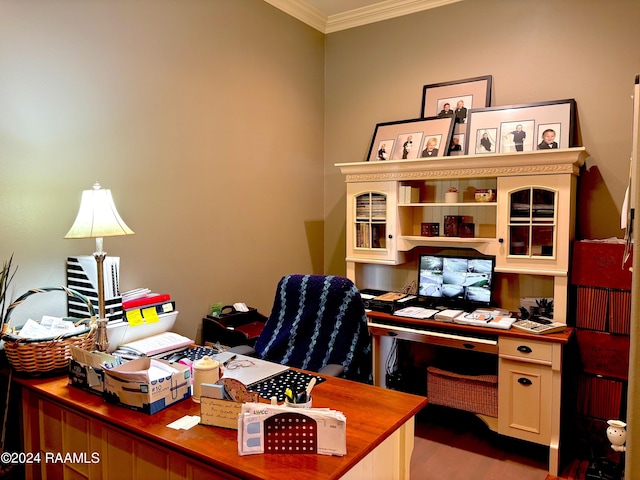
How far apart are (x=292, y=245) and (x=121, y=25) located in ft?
6.45

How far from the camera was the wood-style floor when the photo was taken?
8.89 feet

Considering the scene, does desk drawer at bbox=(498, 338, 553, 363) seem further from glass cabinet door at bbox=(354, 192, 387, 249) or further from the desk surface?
glass cabinet door at bbox=(354, 192, 387, 249)

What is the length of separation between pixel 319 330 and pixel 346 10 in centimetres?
279

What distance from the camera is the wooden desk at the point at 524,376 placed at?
8.84 feet

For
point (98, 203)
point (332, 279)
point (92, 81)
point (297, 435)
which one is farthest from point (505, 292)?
point (92, 81)

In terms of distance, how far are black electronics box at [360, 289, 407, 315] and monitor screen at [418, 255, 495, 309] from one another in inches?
8.0

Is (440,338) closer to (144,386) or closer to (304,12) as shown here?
(144,386)

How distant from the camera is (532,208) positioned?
2.94m

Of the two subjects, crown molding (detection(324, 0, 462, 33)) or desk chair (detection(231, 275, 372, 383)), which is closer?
desk chair (detection(231, 275, 372, 383))

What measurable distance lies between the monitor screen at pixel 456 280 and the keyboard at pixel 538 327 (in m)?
0.37

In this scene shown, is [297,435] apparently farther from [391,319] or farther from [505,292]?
[505,292]

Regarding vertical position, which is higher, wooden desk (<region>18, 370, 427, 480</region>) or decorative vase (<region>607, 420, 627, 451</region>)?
wooden desk (<region>18, 370, 427, 480</region>)

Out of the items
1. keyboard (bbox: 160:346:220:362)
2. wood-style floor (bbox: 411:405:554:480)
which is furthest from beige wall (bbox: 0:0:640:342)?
wood-style floor (bbox: 411:405:554:480)

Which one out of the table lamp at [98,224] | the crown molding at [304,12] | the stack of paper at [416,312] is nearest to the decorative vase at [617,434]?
the stack of paper at [416,312]
